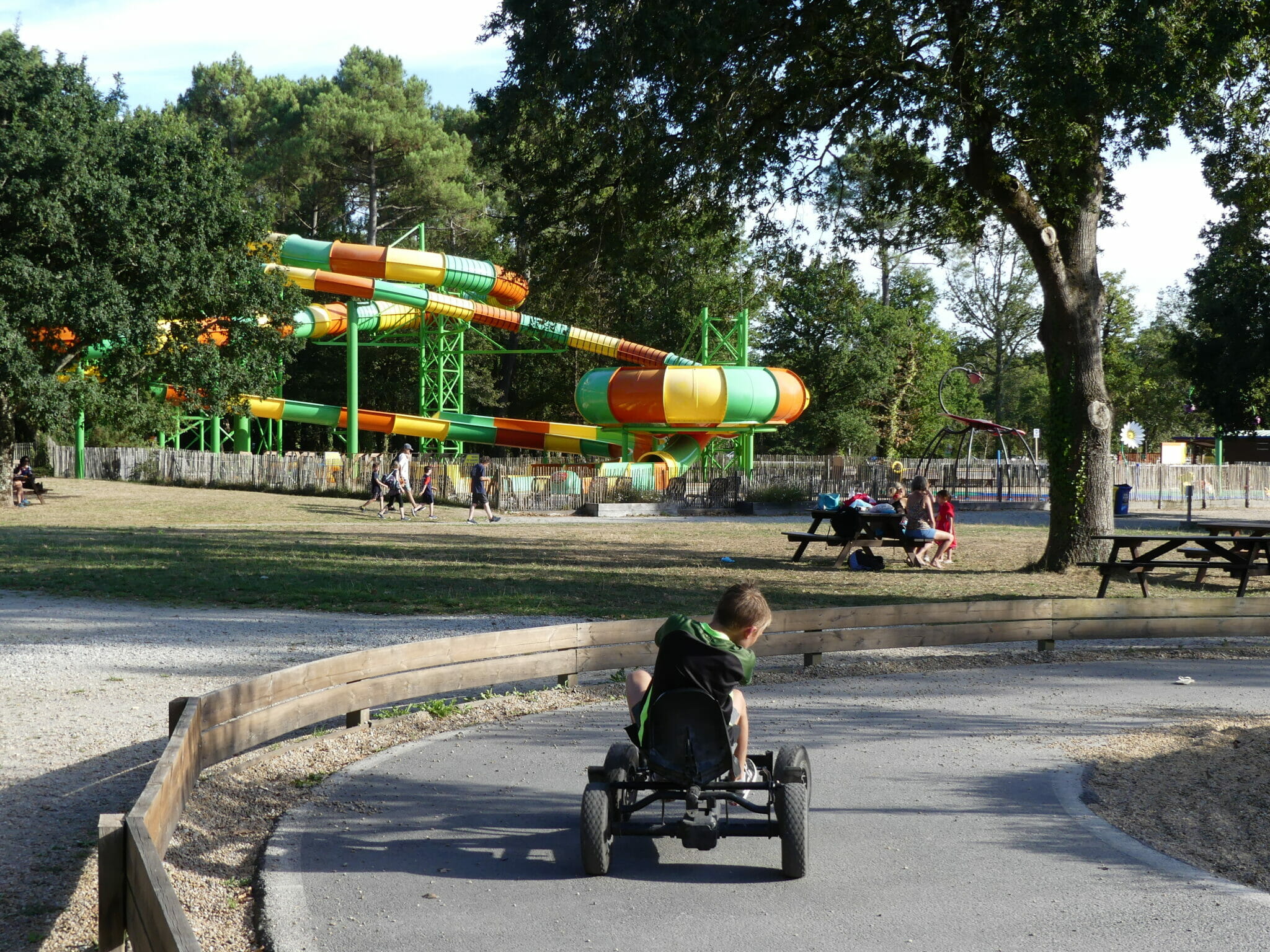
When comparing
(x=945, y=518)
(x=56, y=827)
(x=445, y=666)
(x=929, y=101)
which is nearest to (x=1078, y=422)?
(x=945, y=518)

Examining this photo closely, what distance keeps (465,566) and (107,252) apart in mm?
15432

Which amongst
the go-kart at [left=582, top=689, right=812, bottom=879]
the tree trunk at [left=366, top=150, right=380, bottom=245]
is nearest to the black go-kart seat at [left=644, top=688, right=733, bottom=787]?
the go-kart at [left=582, top=689, right=812, bottom=879]

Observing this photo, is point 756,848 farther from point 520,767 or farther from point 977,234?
point 977,234

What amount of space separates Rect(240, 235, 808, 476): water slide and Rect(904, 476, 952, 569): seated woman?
1904 cm

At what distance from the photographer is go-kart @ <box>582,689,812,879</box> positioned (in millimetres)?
4789

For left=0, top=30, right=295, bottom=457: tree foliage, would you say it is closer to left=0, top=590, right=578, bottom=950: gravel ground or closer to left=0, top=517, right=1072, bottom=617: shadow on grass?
left=0, top=517, right=1072, bottom=617: shadow on grass

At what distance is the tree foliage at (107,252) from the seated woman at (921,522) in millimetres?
18268

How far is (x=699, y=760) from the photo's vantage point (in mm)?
4914

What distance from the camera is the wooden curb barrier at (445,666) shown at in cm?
359

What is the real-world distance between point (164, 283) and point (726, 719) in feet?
86.1

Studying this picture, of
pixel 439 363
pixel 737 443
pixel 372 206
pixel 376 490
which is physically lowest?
pixel 376 490

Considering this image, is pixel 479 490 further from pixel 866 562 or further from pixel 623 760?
pixel 623 760

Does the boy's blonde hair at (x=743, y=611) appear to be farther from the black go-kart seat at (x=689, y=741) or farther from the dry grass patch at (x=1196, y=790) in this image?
the dry grass patch at (x=1196, y=790)

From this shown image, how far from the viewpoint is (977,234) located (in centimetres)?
1980
